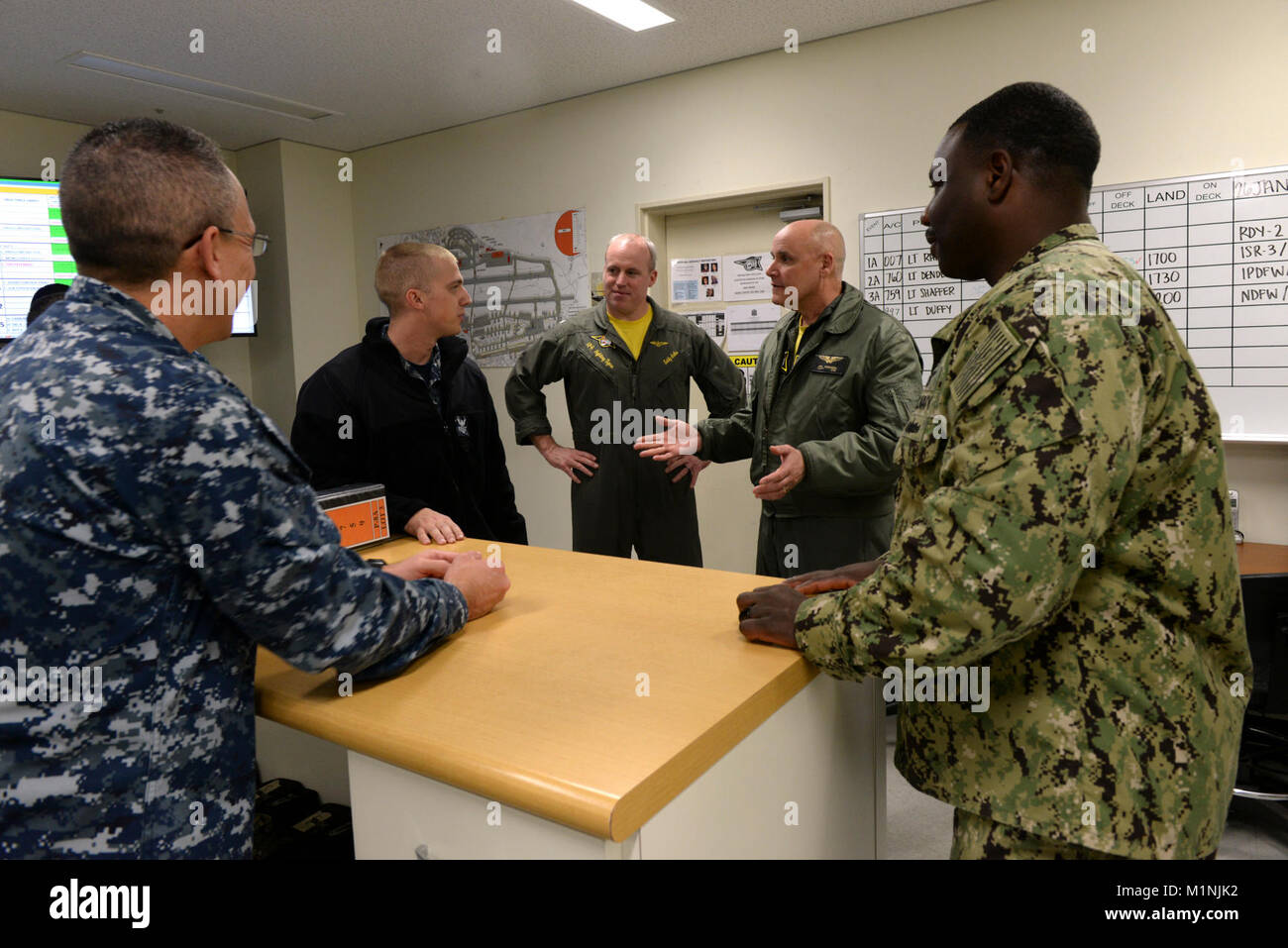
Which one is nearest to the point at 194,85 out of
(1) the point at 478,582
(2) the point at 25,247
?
(2) the point at 25,247

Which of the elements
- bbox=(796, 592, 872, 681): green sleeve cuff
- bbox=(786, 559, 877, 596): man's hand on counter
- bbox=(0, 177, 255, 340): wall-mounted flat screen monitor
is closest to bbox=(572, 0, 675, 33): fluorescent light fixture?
bbox=(0, 177, 255, 340): wall-mounted flat screen monitor

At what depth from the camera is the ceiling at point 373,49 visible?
10.4ft

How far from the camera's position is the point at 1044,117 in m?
0.98

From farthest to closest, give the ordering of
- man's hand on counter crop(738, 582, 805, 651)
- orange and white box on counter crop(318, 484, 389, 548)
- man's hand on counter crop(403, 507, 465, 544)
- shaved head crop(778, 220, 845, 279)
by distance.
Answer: shaved head crop(778, 220, 845, 279) → man's hand on counter crop(403, 507, 465, 544) → orange and white box on counter crop(318, 484, 389, 548) → man's hand on counter crop(738, 582, 805, 651)

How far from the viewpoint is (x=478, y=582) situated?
51.9 inches

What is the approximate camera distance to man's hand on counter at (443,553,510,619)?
131cm

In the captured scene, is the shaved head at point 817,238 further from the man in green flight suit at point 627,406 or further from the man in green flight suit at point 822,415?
the man in green flight suit at point 627,406

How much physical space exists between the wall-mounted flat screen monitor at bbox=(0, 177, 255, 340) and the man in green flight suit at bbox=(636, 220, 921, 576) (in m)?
2.69

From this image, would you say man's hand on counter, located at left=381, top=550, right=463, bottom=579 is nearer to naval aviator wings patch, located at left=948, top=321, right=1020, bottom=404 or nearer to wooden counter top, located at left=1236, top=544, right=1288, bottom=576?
naval aviator wings patch, located at left=948, top=321, right=1020, bottom=404

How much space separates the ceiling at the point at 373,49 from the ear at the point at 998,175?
8.46ft

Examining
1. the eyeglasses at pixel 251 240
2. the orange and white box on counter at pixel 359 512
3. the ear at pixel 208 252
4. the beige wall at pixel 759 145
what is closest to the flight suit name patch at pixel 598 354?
the beige wall at pixel 759 145

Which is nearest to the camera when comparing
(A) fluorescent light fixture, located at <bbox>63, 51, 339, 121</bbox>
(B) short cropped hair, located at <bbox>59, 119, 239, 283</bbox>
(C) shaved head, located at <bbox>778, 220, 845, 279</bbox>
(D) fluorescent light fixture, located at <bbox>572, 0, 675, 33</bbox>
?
(B) short cropped hair, located at <bbox>59, 119, 239, 283</bbox>

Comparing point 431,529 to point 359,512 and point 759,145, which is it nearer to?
point 359,512

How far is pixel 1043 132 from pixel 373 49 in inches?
131
